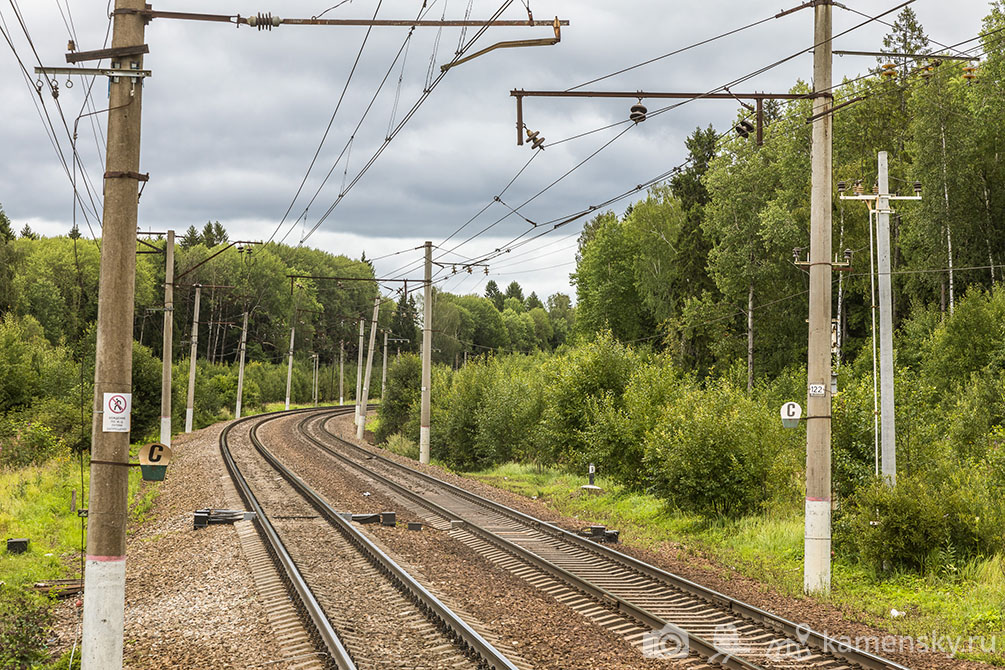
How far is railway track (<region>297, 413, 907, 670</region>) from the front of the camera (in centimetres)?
984

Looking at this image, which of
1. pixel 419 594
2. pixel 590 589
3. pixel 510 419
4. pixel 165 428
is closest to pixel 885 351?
pixel 590 589

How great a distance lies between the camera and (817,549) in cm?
1367

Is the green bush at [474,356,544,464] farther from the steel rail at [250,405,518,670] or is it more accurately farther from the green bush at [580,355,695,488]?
the steel rail at [250,405,518,670]

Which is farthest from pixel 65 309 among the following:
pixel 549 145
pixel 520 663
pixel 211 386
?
pixel 520 663

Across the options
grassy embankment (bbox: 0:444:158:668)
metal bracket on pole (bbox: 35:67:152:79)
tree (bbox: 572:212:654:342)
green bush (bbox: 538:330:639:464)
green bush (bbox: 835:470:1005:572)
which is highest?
tree (bbox: 572:212:654:342)

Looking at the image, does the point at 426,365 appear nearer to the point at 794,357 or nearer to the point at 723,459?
the point at 723,459

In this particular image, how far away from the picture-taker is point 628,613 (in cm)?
1190

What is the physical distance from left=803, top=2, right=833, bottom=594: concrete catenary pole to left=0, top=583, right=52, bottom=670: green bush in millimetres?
11201

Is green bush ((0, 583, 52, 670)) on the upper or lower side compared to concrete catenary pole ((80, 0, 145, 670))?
lower

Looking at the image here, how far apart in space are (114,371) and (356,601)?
5.58 m

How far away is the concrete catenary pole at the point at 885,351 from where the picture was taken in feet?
50.7

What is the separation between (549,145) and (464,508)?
11035mm

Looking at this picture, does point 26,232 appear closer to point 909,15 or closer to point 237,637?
point 909,15

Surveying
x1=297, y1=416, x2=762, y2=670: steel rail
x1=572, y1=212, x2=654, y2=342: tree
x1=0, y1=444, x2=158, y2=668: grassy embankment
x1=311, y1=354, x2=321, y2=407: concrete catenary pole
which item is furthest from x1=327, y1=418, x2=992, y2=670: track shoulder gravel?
x1=311, y1=354, x2=321, y2=407: concrete catenary pole
